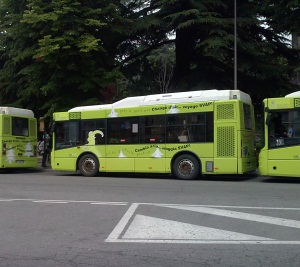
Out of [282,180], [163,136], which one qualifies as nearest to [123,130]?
[163,136]

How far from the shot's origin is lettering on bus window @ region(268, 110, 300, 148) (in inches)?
570

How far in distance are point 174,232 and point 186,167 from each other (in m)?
8.97

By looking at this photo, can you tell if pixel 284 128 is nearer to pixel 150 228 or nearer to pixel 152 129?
pixel 152 129

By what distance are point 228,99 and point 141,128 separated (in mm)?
3763

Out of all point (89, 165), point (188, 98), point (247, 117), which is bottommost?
point (89, 165)

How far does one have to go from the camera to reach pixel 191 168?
15945 millimetres

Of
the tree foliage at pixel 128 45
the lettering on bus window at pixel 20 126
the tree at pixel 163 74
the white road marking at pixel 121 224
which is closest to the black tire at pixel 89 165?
the lettering on bus window at pixel 20 126

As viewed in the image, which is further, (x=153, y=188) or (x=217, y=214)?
(x=153, y=188)

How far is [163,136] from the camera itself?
1661 cm

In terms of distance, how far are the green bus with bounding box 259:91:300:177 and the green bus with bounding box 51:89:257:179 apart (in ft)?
2.68

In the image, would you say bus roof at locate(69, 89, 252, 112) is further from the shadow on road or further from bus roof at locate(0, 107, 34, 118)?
bus roof at locate(0, 107, 34, 118)

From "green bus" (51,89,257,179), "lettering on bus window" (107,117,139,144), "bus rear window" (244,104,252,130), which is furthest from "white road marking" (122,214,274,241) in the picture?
"lettering on bus window" (107,117,139,144)

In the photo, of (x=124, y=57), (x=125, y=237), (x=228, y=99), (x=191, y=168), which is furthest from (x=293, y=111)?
(x=124, y=57)

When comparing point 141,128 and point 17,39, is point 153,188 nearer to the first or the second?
point 141,128
